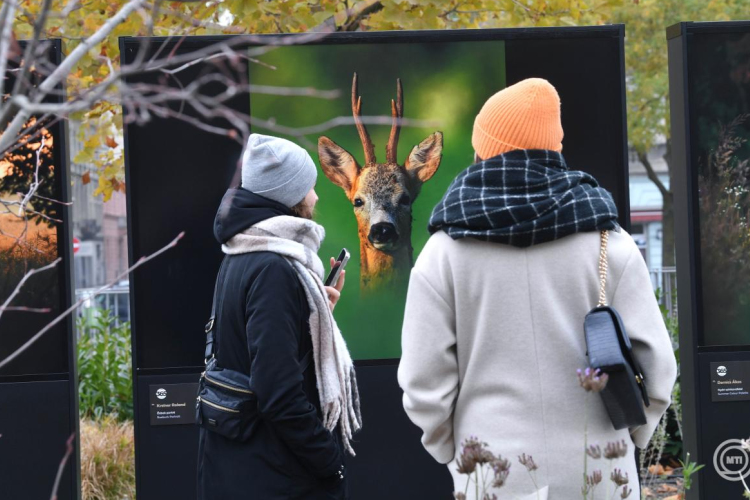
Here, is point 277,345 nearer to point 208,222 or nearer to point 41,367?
point 208,222

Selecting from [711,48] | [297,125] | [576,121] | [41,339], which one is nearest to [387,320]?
[297,125]

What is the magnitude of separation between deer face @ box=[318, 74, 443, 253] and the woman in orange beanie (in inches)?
81.6

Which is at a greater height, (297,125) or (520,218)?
(297,125)

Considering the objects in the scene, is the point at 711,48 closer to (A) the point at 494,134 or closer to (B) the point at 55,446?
(A) the point at 494,134

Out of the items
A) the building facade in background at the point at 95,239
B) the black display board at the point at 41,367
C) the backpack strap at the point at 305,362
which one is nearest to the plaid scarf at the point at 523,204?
the backpack strap at the point at 305,362

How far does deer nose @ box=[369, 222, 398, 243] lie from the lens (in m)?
4.52

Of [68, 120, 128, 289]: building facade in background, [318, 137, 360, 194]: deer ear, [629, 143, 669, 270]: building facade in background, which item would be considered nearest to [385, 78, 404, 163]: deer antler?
[318, 137, 360, 194]: deer ear

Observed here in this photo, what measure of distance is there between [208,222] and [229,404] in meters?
1.69

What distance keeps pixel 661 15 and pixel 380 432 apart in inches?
604

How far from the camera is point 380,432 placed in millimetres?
4434

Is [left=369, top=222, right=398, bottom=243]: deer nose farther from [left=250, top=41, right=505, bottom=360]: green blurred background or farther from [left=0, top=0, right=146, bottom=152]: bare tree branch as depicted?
[left=0, top=0, right=146, bottom=152]: bare tree branch

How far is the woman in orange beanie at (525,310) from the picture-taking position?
7.77ft

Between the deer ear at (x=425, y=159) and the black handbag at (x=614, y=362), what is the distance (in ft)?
7.14

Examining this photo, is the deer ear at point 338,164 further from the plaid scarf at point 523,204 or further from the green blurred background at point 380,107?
the plaid scarf at point 523,204
